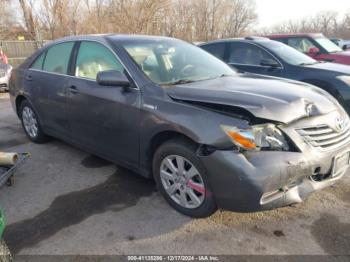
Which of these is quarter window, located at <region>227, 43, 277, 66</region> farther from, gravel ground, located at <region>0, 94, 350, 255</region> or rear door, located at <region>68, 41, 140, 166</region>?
rear door, located at <region>68, 41, 140, 166</region>

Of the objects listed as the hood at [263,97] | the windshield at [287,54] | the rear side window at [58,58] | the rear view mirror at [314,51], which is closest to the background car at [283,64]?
the windshield at [287,54]

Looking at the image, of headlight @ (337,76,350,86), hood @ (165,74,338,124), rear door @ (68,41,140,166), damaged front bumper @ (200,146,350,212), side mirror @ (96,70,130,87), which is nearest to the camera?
damaged front bumper @ (200,146,350,212)

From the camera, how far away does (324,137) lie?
268 cm

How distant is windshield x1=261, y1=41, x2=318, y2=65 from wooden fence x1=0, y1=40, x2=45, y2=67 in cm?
1403

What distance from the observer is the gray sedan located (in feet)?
8.04

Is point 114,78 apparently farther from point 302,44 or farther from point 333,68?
point 302,44

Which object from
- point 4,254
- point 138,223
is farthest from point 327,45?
point 4,254

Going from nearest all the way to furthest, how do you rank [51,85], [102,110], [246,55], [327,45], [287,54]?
1. [102,110]
2. [51,85]
3. [287,54]
4. [246,55]
5. [327,45]

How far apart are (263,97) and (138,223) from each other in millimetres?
1551

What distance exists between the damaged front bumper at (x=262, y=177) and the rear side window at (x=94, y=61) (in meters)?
1.50

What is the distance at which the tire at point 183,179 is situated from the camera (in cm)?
268

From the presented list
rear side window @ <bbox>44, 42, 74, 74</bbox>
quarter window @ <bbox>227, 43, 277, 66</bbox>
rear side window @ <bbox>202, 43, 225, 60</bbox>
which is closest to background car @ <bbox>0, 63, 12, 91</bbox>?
rear side window @ <bbox>44, 42, 74, 74</bbox>

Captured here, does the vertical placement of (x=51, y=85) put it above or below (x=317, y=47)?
below

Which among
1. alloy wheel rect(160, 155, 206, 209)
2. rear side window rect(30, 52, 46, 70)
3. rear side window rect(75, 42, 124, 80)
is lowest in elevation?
alloy wheel rect(160, 155, 206, 209)
